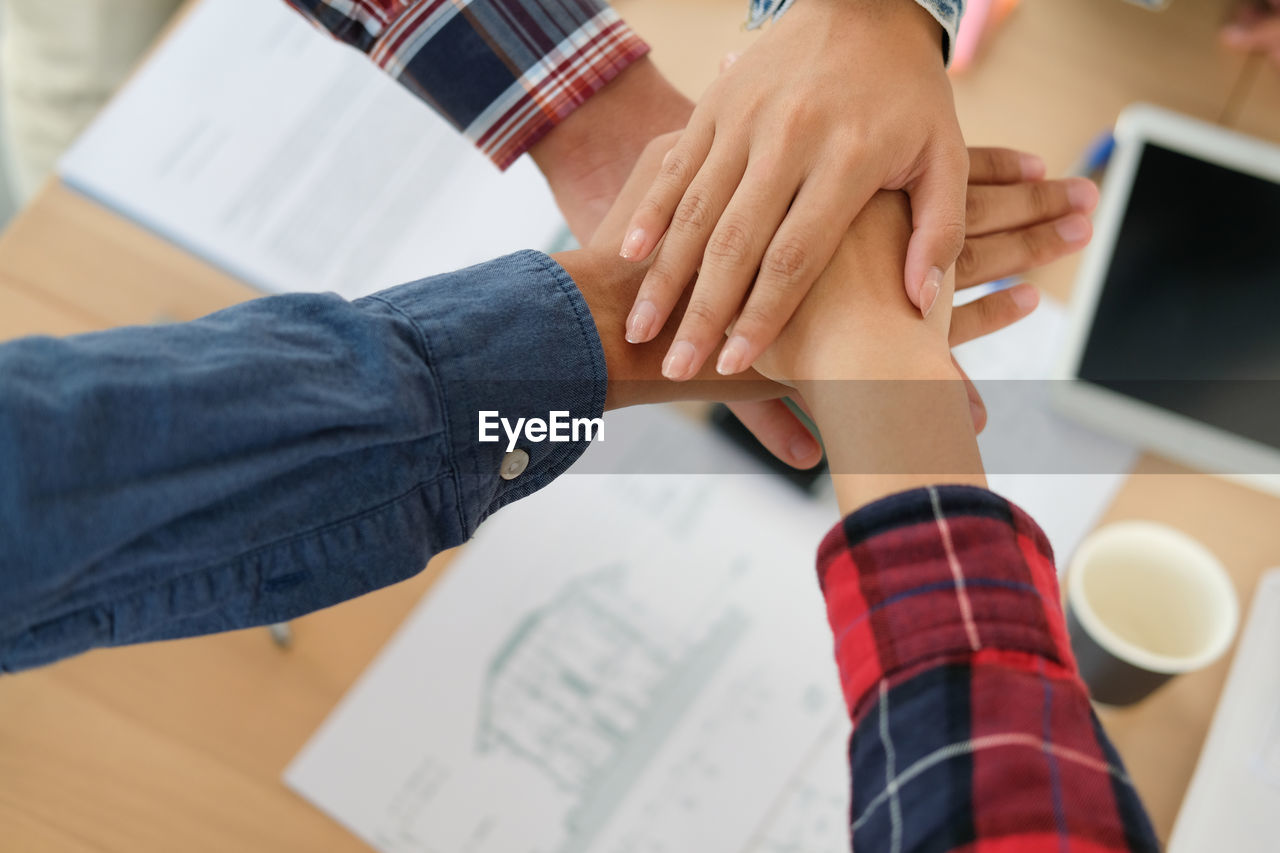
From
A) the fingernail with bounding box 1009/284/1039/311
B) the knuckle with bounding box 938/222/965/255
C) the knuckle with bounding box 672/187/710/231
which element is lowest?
the fingernail with bounding box 1009/284/1039/311

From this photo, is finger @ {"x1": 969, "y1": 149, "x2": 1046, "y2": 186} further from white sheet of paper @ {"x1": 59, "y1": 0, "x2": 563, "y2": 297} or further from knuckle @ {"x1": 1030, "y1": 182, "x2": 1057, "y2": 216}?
white sheet of paper @ {"x1": 59, "y1": 0, "x2": 563, "y2": 297}

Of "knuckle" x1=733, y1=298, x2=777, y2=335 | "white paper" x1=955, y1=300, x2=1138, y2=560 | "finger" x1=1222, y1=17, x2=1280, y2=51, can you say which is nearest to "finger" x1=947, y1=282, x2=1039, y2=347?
"white paper" x1=955, y1=300, x2=1138, y2=560

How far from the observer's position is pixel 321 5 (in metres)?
0.67

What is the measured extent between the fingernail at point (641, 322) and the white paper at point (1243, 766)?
1.63 ft

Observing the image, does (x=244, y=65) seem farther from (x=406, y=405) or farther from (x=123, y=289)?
(x=406, y=405)

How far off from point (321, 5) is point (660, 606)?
0.51 metres

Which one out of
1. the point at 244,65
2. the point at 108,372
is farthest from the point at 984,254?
the point at 244,65

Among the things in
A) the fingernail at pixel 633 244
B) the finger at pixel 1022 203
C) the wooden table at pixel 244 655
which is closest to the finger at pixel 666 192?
the fingernail at pixel 633 244

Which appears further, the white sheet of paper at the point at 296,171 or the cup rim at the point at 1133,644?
the white sheet of paper at the point at 296,171

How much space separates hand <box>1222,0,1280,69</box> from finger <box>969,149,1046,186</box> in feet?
1.17

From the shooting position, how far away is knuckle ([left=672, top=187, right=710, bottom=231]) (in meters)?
0.58

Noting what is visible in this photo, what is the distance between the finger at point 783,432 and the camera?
684mm

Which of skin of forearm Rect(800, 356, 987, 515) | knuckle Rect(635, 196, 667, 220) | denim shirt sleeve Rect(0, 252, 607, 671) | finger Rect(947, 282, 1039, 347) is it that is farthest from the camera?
finger Rect(947, 282, 1039, 347)

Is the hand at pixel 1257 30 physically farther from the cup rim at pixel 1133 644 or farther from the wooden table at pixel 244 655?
the cup rim at pixel 1133 644
